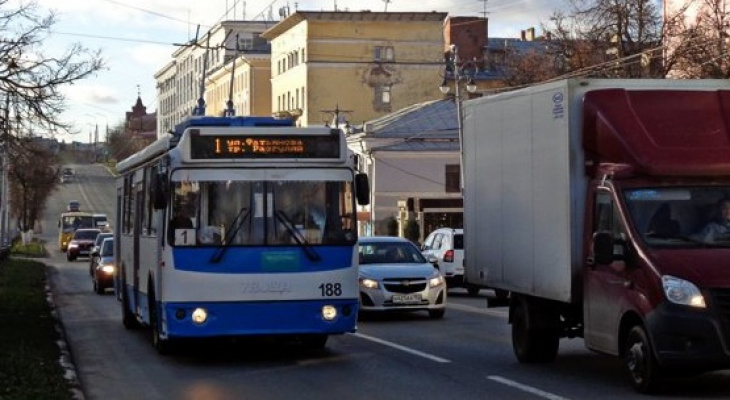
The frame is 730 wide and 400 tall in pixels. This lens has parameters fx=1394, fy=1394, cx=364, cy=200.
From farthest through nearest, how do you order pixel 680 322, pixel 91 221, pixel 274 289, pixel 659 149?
pixel 91 221, pixel 274 289, pixel 659 149, pixel 680 322

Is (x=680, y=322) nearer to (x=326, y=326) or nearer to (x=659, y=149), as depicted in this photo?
(x=659, y=149)

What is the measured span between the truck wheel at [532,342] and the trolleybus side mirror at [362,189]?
223 cm

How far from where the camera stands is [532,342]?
16.1 meters

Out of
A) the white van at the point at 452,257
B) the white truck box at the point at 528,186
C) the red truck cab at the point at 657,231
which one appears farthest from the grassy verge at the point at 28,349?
the white van at the point at 452,257

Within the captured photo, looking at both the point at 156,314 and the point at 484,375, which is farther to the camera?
the point at 156,314

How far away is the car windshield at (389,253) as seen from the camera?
1019 inches

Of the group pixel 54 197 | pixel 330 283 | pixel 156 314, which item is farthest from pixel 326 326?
pixel 54 197

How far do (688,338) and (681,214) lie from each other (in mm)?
1402

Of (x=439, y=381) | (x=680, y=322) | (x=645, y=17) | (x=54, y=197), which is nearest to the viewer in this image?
(x=680, y=322)

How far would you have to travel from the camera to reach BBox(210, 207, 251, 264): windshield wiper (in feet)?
54.6

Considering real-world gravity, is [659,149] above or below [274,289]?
above

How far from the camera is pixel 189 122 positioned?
18.2 metres

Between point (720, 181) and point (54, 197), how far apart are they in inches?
5683

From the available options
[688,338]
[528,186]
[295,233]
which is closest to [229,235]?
[295,233]
